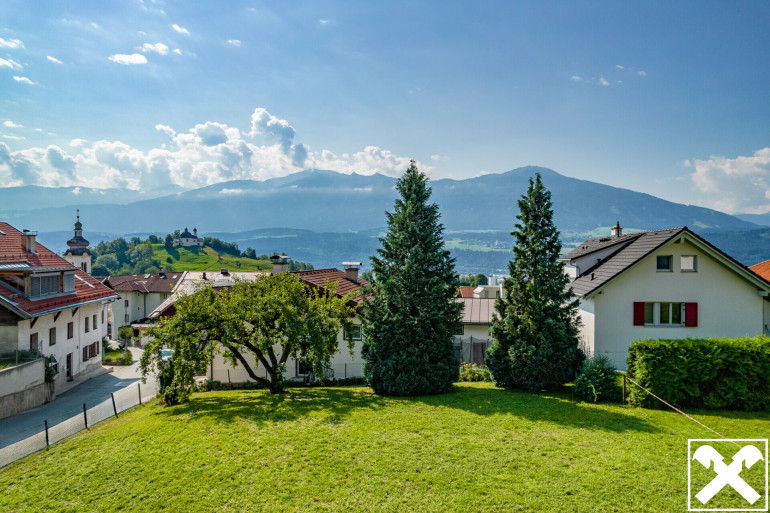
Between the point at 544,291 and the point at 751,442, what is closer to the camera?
the point at 751,442

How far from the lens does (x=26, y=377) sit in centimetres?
2084

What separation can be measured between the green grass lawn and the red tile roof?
42.5ft

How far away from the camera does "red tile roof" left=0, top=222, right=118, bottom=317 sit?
22297mm

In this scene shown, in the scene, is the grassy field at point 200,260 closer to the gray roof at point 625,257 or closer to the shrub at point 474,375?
the shrub at point 474,375

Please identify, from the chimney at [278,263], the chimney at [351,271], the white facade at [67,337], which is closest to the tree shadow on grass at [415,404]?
the chimney at [278,263]

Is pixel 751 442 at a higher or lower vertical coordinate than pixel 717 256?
lower

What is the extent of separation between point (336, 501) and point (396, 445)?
2.87 metres

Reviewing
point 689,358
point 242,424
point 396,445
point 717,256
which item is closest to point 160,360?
point 242,424

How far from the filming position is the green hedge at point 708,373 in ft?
44.1

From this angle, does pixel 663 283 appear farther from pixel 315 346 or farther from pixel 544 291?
pixel 315 346

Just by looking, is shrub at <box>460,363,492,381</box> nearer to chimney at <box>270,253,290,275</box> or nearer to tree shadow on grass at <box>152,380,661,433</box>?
tree shadow on grass at <box>152,380,661,433</box>

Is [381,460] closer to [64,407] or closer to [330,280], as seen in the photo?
[330,280]

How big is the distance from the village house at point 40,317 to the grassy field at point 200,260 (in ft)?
367
